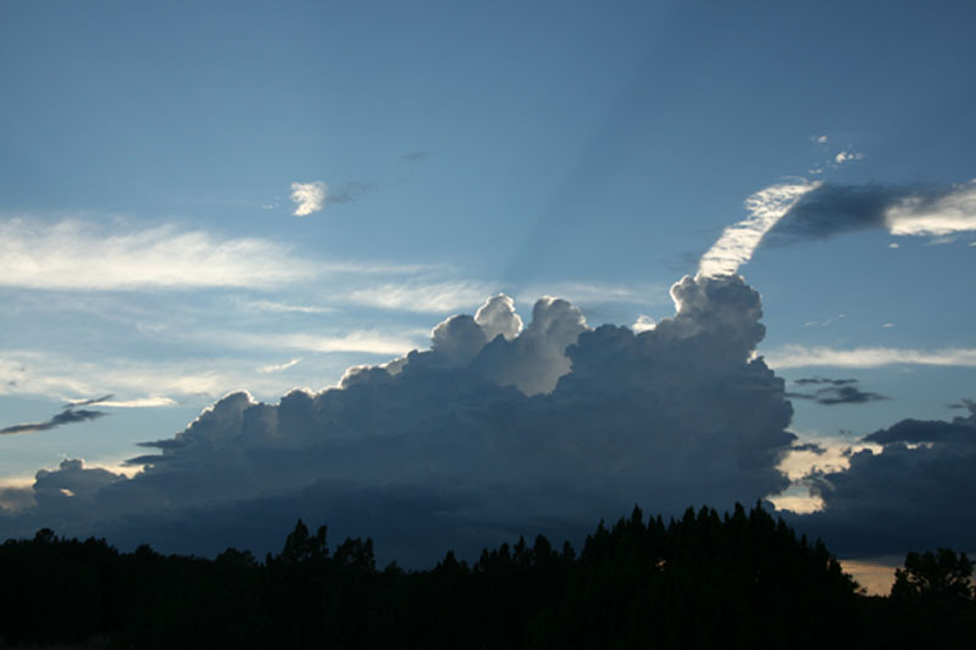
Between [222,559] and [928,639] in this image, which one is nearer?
[928,639]

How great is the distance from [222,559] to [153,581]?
35.9 ft

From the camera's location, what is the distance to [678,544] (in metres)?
58.3

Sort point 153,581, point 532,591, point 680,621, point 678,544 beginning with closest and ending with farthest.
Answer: point 680,621
point 678,544
point 532,591
point 153,581

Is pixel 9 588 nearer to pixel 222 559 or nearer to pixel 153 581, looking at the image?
pixel 153 581

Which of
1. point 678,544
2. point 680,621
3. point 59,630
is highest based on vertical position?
point 678,544

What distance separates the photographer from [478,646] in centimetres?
7538

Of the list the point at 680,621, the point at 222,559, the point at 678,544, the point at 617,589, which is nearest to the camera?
the point at 680,621

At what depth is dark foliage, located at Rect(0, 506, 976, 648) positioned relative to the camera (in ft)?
154

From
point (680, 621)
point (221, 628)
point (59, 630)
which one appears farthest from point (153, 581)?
point (680, 621)

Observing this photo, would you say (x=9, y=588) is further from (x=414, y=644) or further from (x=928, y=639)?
(x=928, y=639)

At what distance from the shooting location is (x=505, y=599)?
81000mm

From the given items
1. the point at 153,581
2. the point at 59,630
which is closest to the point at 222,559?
the point at 153,581

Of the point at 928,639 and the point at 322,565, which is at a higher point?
the point at 322,565

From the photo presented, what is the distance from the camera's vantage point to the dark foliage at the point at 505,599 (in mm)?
46844
